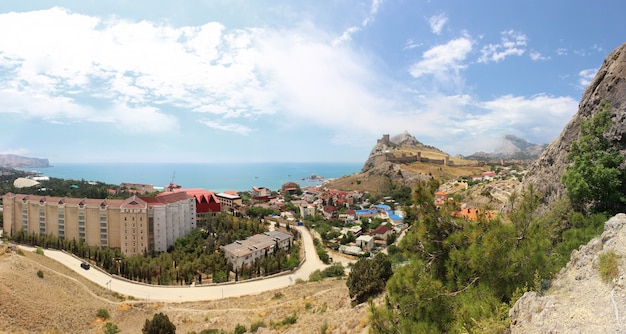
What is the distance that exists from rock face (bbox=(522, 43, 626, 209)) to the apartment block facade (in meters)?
27.0

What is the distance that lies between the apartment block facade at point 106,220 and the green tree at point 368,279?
1970 cm

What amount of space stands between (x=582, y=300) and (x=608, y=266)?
1.93 feet

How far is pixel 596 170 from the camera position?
22.2 ft

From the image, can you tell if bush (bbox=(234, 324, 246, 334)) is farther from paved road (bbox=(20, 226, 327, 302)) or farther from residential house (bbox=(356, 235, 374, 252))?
residential house (bbox=(356, 235, 374, 252))

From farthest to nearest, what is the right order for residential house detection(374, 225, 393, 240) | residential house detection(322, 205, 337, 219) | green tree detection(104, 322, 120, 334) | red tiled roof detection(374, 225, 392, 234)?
residential house detection(322, 205, 337, 219) < red tiled roof detection(374, 225, 392, 234) < residential house detection(374, 225, 393, 240) < green tree detection(104, 322, 120, 334)

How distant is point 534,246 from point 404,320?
95.8 inches

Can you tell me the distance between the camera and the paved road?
19719 mm

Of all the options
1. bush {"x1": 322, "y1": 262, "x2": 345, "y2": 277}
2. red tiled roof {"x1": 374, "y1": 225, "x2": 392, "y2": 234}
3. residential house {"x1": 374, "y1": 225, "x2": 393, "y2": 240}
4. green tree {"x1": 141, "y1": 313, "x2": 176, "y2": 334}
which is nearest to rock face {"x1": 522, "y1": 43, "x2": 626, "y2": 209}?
green tree {"x1": 141, "y1": 313, "x2": 176, "y2": 334}

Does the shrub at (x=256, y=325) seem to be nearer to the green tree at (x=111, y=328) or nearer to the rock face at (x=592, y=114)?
the green tree at (x=111, y=328)

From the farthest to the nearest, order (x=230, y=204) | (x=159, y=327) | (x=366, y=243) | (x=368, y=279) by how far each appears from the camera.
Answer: (x=230, y=204) → (x=366, y=243) → (x=368, y=279) → (x=159, y=327)

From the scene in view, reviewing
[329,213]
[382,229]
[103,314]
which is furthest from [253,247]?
[329,213]

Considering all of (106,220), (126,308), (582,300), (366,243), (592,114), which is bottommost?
(126,308)

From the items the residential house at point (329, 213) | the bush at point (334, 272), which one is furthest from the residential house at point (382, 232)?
the bush at point (334, 272)

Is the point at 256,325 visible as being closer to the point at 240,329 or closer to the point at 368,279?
the point at 240,329
